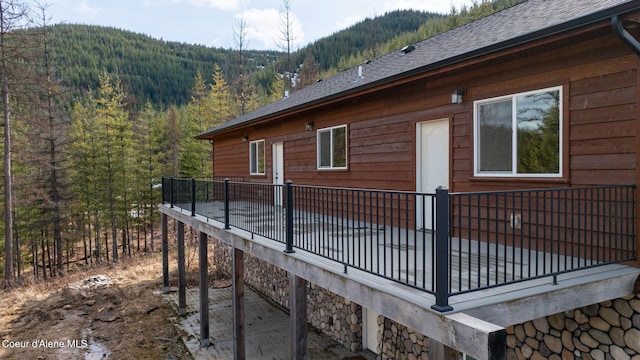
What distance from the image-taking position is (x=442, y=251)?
2789mm

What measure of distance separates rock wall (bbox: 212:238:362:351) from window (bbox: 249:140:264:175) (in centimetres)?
284

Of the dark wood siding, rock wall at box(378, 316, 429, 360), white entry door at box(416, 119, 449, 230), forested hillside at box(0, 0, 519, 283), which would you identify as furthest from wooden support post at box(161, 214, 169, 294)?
white entry door at box(416, 119, 449, 230)

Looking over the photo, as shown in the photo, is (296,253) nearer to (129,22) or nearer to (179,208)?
(179,208)

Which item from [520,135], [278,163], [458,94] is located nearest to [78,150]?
[278,163]

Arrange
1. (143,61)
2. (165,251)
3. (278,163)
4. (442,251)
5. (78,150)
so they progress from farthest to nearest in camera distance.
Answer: (143,61) → (78,150) → (165,251) → (278,163) → (442,251)

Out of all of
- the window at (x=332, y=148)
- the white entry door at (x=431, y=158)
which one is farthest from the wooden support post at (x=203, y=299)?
the white entry door at (x=431, y=158)

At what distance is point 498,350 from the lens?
8.24ft

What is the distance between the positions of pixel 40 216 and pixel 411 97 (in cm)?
2186

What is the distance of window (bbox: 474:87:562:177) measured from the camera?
4.44m

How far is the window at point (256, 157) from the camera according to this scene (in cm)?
1178

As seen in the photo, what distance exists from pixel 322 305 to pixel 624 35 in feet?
24.0

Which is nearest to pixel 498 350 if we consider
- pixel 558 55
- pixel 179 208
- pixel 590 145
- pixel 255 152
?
pixel 590 145

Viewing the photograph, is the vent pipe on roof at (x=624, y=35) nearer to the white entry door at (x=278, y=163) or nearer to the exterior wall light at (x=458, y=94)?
the exterior wall light at (x=458, y=94)

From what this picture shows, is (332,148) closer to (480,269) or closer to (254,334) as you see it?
(254,334)
